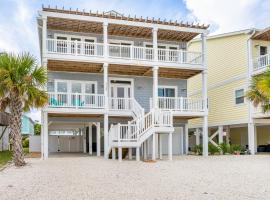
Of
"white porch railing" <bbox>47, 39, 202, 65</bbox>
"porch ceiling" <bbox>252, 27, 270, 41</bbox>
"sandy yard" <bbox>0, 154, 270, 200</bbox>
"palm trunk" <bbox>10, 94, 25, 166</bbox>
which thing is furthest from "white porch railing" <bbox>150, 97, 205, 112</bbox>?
"sandy yard" <bbox>0, 154, 270, 200</bbox>

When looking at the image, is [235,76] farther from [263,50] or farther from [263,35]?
[263,35]

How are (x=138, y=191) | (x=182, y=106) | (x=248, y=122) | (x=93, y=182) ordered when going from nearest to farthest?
(x=138, y=191), (x=93, y=182), (x=182, y=106), (x=248, y=122)

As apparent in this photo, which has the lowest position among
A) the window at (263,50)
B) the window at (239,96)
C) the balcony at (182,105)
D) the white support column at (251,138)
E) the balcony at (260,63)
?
the white support column at (251,138)

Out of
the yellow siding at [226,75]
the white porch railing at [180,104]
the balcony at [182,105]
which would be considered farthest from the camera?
the yellow siding at [226,75]

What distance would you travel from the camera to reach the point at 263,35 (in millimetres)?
27312

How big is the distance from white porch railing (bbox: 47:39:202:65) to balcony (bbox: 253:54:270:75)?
4194mm

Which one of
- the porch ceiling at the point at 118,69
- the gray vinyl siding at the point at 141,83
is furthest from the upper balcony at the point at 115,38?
the gray vinyl siding at the point at 141,83

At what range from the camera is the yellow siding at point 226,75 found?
1113 inches

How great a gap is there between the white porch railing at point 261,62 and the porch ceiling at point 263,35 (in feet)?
5.36

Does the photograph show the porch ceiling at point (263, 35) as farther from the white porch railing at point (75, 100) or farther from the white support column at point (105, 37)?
the white porch railing at point (75, 100)

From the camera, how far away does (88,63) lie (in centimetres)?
2391

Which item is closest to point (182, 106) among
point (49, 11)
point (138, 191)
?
point (49, 11)

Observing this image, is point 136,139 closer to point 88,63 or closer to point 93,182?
point 88,63

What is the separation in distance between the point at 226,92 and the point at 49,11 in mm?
15249
